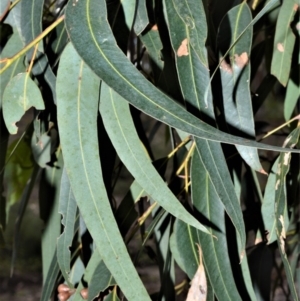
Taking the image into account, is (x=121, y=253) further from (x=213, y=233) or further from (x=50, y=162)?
(x=50, y=162)

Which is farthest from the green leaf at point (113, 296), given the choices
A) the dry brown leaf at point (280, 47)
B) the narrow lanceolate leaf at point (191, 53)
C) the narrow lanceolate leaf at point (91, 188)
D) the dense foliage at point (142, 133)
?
the dry brown leaf at point (280, 47)

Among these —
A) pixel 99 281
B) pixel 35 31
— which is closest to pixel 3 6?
pixel 35 31

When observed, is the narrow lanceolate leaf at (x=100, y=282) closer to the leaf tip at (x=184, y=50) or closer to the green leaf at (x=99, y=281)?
the green leaf at (x=99, y=281)

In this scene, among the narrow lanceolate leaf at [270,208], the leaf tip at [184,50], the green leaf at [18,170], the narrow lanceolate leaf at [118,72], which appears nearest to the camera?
the narrow lanceolate leaf at [118,72]

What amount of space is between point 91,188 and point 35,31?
0.57ft

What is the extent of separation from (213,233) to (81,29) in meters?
0.25

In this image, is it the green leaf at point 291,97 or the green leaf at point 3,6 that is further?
the green leaf at point 291,97

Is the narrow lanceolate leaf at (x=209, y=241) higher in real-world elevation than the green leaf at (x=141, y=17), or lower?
lower

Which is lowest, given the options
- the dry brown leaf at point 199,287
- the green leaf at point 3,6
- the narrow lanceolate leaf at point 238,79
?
the dry brown leaf at point 199,287

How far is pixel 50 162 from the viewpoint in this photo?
762mm

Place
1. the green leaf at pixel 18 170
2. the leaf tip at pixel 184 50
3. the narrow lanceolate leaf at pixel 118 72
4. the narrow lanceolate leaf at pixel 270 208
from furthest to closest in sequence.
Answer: the green leaf at pixel 18 170, the narrow lanceolate leaf at pixel 270 208, the leaf tip at pixel 184 50, the narrow lanceolate leaf at pixel 118 72

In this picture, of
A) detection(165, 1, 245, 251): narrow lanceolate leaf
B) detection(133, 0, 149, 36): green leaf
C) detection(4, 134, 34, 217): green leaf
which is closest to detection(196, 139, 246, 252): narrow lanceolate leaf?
detection(165, 1, 245, 251): narrow lanceolate leaf

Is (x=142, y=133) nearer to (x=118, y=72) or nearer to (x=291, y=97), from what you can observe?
(x=291, y=97)

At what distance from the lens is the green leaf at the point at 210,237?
57 cm
